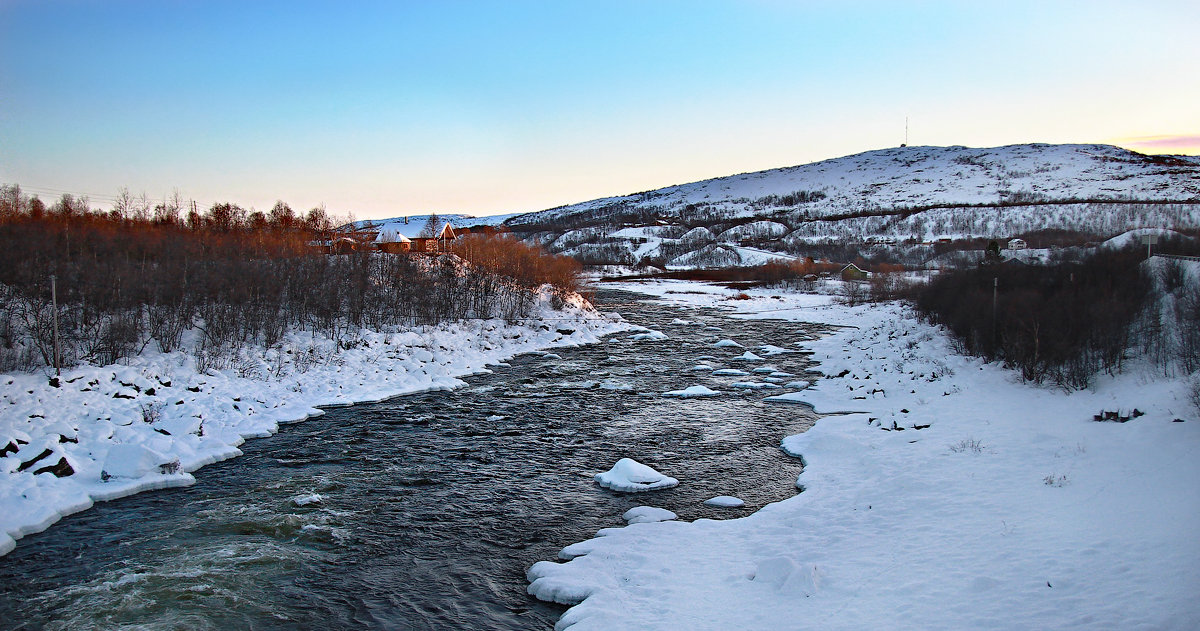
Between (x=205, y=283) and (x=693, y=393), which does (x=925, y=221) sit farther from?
(x=205, y=283)

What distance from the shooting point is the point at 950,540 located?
801 cm

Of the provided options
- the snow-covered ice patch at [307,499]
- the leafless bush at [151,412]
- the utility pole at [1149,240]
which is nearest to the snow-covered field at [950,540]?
the snow-covered ice patch at [307,499]

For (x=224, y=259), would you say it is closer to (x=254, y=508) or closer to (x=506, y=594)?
(x=254, y=508)

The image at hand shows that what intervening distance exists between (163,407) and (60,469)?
3.77m

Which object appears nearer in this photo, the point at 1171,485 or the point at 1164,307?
the point at 1171,485

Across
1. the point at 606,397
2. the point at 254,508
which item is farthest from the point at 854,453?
the point at 254,508

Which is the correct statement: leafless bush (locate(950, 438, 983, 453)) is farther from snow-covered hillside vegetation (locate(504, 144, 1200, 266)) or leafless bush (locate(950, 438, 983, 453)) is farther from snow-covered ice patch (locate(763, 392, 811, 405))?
snow-covered hillside vegetation (locate(504, 144, 1200, 266))

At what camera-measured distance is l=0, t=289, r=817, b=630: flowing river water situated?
23.4 feet

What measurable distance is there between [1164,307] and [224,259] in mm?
29992

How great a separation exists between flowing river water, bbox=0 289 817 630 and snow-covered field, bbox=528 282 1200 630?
0.80m

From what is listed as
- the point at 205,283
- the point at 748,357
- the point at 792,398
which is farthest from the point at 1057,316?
the point at 205,283

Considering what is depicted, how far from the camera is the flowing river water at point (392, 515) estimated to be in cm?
712

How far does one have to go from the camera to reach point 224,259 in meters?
24.9

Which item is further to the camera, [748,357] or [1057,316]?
[748,357]
